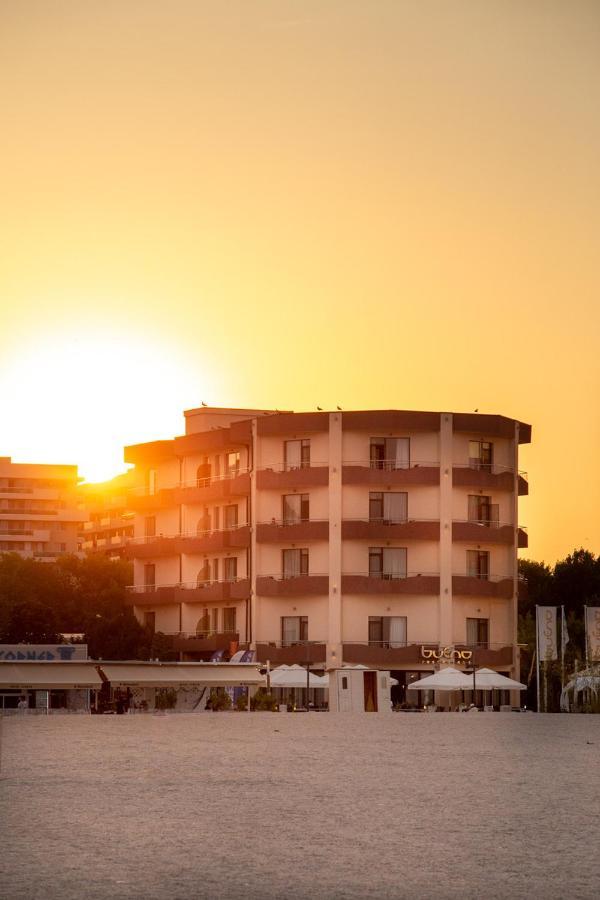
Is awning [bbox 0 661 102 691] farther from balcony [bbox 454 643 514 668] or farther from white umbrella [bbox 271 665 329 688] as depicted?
balcony [bbox 454 643 514 668]

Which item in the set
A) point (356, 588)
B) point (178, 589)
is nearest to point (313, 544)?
point (356, 588)

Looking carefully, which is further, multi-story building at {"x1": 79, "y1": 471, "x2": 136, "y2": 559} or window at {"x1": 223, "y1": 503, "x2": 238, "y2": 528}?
multi-story building at {"x1": 79, "y1": 471, "x2": 136, "y2": 559}

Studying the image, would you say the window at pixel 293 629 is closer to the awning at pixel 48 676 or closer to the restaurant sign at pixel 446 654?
the restaurant sign at pixel 446 654

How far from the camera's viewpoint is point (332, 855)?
46.4 feet

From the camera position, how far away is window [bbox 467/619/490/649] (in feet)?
298

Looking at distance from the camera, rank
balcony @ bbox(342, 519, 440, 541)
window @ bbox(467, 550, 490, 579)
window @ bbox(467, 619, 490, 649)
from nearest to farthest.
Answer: balcony @ bbox(342, 519, 440, 541) < window @ bbox(467, 619, 490, 649) < window @ bbox(467, 550, 490, 579)

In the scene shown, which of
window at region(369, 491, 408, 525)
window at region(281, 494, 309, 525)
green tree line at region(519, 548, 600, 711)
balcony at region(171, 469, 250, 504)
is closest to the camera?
window at region(369, 491, 408, 525)

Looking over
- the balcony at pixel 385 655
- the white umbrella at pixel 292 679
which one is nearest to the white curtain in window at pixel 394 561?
the balcony at pixel 385 655

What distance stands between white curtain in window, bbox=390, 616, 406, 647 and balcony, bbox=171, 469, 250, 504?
11.1 metres

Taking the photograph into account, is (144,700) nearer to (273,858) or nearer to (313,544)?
(313,544)

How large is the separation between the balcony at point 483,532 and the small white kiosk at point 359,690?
13556mm

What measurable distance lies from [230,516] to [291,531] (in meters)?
6.11

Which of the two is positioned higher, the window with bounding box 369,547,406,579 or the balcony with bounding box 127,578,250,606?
the window with bounding box 369,547,406,579

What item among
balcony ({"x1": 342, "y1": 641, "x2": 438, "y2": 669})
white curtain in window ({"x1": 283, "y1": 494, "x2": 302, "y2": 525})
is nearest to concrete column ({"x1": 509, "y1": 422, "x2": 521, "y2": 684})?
balcony ({"x1": 342, "y1": 641, "x2": 438, "y2": 669})
